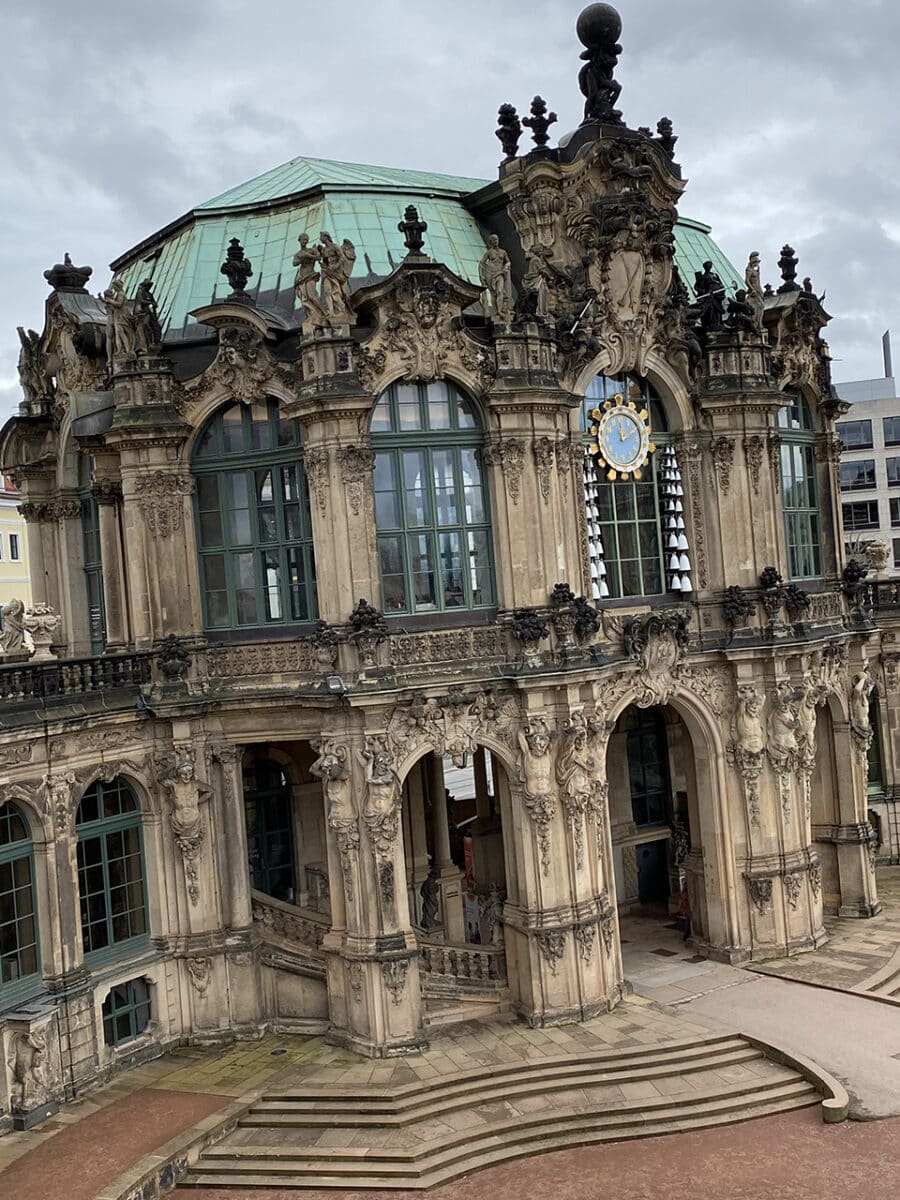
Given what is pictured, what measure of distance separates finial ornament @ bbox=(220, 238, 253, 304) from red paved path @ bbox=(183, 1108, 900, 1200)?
17507 millimetres

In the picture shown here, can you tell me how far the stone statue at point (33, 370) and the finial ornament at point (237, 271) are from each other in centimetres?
680

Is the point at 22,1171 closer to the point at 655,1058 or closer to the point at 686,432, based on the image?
the point at 655,1058

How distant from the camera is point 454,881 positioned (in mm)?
31344

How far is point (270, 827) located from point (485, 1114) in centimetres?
992

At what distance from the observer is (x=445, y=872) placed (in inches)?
1229

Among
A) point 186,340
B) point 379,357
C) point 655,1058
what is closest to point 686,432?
point 379,357

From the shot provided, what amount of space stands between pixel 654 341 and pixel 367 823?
1338 cm

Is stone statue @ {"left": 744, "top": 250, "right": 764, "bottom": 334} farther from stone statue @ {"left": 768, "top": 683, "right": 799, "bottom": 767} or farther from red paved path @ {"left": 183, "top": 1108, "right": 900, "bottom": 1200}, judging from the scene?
red paved path @ {"left": 183, "top": 1108, "right": 900, "bottom": 1200}

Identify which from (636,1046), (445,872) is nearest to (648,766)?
(445,872)

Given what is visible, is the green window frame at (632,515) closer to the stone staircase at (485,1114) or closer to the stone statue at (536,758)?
the stone statue at (536,758)

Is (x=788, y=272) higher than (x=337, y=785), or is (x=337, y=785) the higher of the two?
(x=788, y=272)

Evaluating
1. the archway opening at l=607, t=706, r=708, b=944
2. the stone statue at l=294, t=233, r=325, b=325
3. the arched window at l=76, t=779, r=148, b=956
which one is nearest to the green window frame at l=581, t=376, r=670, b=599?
the archway opening at l=607, t=706, r=708, b=944

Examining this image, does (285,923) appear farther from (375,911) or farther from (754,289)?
(754,289)

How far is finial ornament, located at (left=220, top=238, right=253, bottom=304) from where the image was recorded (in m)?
25.7
